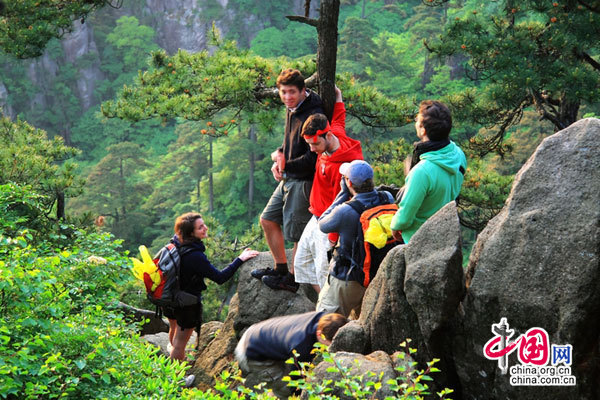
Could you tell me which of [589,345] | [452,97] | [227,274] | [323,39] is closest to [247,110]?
[323,39]

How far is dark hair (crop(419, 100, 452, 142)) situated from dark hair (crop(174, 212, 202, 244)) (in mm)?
1898

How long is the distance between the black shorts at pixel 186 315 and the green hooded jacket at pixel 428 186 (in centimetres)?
188

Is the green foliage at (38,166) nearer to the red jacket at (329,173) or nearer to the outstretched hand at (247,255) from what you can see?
the outstretched hand at (247,255)

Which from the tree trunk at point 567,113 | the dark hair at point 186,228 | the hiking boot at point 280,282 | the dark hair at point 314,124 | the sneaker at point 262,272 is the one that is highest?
the dark hair at point 314,124

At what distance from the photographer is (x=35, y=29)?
7.48m

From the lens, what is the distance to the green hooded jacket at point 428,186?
3492 millimetres

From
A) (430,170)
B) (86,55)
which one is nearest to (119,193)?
(86,55)

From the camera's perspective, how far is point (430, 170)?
11.5 feet

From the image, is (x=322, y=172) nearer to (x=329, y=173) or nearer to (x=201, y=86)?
(x=329, y=173)

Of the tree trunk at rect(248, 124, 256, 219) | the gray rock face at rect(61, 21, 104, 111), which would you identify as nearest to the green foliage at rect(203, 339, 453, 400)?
the tree trunk at rect(248, 124, 256, 219)

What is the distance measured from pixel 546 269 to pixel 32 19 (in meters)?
7.04

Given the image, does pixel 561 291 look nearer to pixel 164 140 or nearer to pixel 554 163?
pixel 554 163

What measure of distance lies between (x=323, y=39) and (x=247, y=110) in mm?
1480

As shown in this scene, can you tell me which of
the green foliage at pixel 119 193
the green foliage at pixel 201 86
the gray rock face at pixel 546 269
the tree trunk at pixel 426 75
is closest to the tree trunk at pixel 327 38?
the green foliage at pixel 201 86
